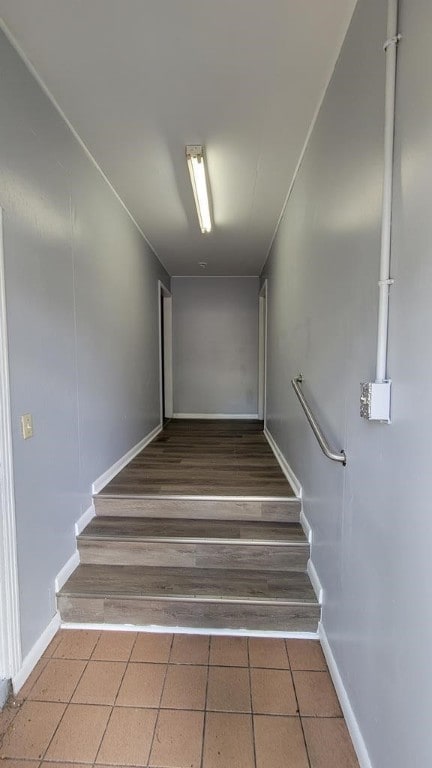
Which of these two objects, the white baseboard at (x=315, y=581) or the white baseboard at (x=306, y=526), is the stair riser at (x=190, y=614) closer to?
the white baseboard at (x=315, y=581)

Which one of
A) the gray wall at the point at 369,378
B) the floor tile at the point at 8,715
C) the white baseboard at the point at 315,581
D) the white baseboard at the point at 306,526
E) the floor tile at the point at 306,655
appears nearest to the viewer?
the gray wall at the point at 369,378

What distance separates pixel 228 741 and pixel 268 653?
457mm

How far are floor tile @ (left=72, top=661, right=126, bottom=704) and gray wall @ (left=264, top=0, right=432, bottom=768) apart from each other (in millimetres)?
983

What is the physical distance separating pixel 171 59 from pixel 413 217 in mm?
1467

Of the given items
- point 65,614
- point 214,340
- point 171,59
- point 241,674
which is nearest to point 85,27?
point 171,59

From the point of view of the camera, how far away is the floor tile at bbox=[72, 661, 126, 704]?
58.9 inches

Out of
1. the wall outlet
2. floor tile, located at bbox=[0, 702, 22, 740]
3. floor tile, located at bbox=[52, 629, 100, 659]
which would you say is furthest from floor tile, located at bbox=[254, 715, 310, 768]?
the wall outlet

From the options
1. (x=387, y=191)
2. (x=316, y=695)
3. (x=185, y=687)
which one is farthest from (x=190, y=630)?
(x=387, y=191)

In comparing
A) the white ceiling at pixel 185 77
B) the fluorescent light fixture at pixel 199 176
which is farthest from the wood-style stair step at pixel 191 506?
the white ceiling at pixel 185 77

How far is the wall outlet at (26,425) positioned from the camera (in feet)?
5.20

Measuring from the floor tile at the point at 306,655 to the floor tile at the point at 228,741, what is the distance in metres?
0.37

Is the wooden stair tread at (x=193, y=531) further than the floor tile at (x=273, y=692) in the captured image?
Yes

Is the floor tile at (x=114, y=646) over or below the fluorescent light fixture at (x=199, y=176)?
below

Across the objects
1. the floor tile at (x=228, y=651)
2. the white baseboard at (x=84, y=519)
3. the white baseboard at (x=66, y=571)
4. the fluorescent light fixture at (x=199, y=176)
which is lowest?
the floor tile at (x=228, y=651)
